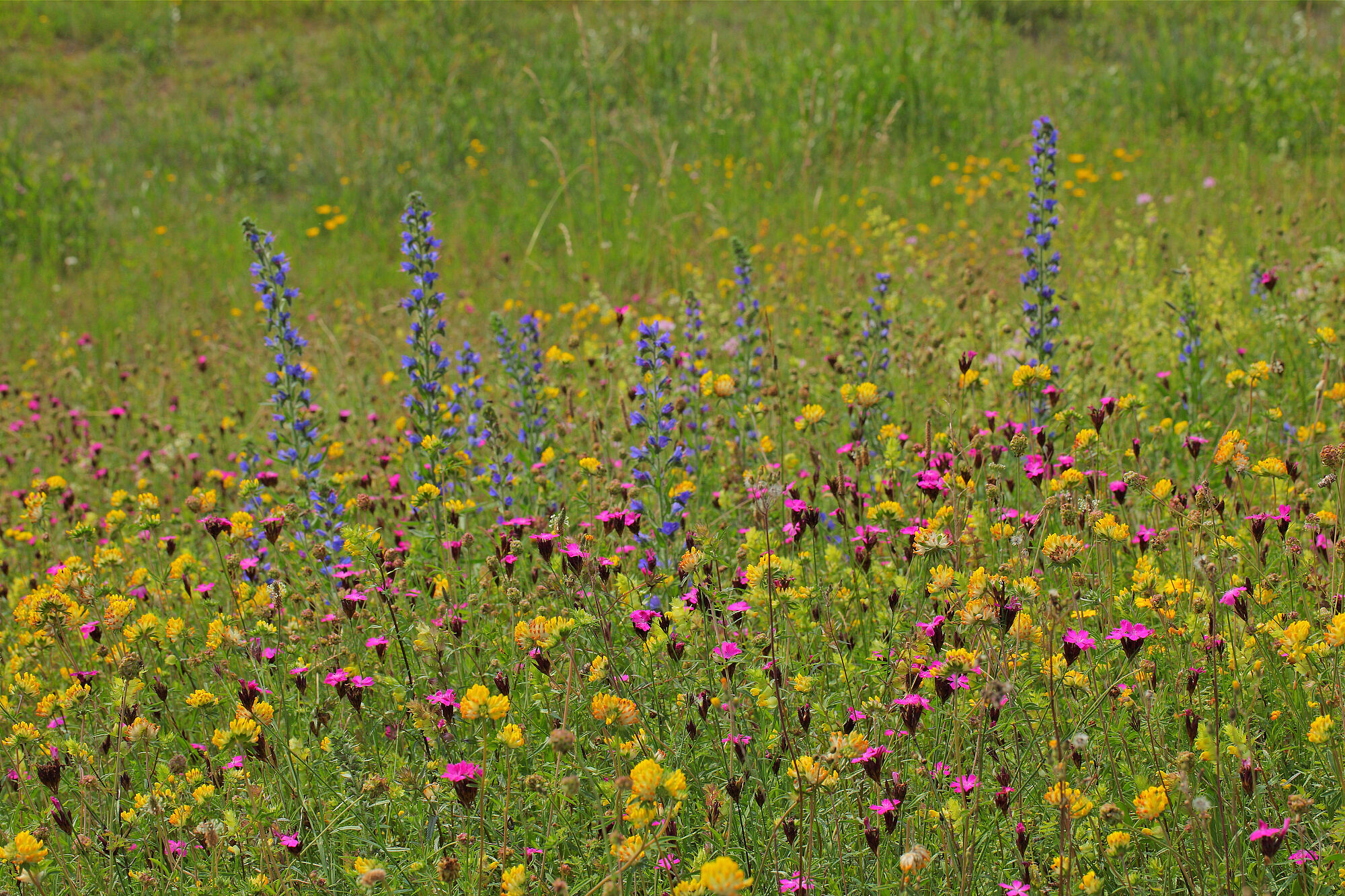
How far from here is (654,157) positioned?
8562 mm

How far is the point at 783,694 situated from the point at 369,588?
3.43 feet

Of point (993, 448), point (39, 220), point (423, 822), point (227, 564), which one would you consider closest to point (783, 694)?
point (423, 822)

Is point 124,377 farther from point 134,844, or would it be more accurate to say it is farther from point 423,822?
point 423,822

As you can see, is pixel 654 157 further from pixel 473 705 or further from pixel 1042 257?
pixel 473 705

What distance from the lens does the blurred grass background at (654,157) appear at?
6.33m

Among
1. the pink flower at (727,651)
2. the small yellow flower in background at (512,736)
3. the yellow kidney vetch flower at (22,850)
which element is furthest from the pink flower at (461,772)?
the yellow kidney vetch flower at (22,850)

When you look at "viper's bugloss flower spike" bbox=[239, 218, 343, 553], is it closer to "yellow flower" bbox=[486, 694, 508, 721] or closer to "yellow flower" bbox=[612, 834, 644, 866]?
"yellow flower" bbox=[486, 694, 508, 721]

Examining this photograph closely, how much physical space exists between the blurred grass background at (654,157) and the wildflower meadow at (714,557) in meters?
0.11

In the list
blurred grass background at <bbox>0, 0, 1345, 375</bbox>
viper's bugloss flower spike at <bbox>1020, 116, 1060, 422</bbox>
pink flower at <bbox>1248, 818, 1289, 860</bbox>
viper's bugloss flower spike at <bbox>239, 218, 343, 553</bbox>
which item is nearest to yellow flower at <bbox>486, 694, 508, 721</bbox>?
pink flower at <bbox>1248, 818, 1289, 860</bbox>

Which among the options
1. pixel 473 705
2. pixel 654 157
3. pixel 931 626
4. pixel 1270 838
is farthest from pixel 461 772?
pixel 654 157

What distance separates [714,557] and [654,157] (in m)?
7.36

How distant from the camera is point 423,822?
171 centimetres

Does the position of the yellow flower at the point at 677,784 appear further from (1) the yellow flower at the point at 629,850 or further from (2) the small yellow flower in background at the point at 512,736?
(2) the small yellow flower in background at the point at 512,736

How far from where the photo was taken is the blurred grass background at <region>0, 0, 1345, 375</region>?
249 inches
